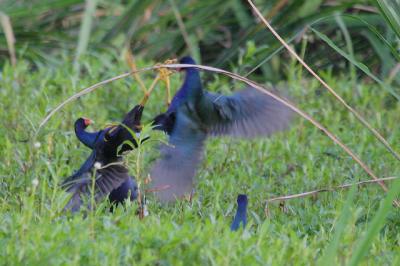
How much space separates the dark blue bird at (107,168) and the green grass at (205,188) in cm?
10

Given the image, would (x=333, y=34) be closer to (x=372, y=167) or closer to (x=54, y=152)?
(x=372, y=167)

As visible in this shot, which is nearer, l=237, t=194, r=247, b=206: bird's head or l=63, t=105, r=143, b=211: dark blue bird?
l=237, t=194, r=247, b=206: bird's head

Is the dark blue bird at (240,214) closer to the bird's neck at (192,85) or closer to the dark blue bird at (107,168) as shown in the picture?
the dark blue bird at (107,168)

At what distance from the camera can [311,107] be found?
658 cm

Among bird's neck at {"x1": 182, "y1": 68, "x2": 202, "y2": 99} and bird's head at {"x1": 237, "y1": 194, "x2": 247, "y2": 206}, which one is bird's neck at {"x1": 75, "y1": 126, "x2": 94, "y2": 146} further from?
bird's head at {"x1": 237, "y1": 194, "x2": 247, "y2": 206}

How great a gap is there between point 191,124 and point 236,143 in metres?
1.15

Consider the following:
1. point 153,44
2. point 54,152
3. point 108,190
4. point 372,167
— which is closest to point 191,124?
point 108,190

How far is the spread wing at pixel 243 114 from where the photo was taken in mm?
4785

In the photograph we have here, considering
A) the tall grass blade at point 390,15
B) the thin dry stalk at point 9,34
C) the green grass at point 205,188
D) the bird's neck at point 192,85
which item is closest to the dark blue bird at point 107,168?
the green grass at point 205,188

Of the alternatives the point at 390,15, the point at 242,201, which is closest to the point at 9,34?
the point at 242,201

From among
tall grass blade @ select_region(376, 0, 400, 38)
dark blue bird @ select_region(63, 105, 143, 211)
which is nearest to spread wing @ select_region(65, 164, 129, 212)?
dark blue bird @ select_region(63, 105, 143, 211)

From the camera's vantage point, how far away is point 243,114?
484 cm

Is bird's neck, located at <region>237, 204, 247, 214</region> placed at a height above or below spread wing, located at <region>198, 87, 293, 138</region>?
below

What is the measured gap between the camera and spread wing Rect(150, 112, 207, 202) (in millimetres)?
4488
